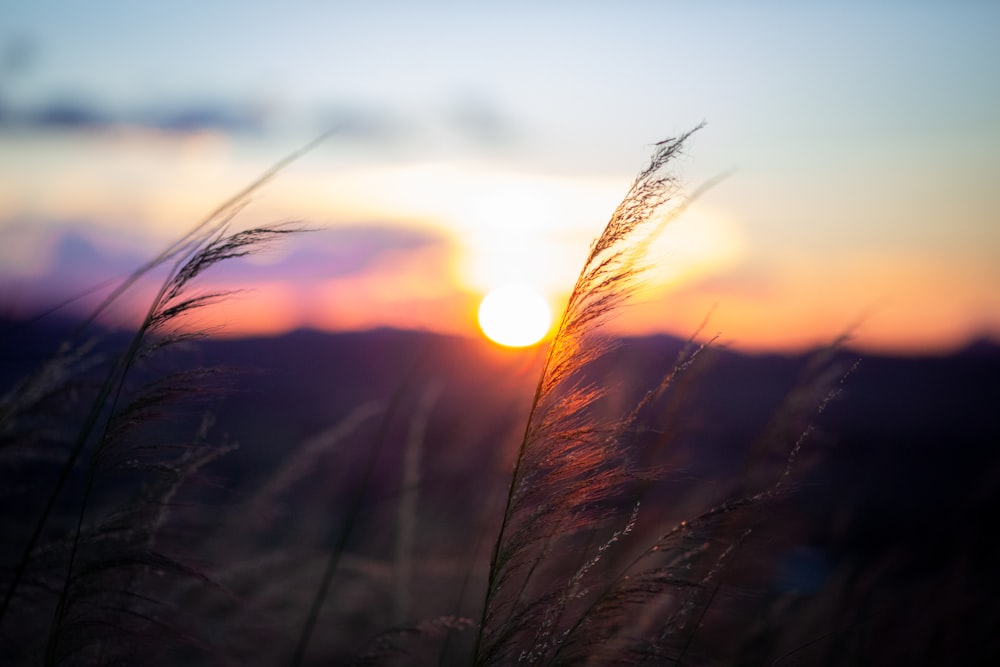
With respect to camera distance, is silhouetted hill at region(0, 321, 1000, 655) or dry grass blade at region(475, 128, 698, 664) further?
silhouetted hill at region(0, 321, 1000, 655)

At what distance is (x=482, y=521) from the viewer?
12.3ft

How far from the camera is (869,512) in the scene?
17469mm

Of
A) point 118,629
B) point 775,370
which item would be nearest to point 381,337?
point 775,370

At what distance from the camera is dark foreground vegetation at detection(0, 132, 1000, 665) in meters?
1.81

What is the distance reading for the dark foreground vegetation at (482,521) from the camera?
1807mm

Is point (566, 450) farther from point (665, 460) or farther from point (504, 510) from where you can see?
point (665, 460)

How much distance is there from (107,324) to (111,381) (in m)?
0.74

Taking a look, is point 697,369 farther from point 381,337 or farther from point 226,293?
point 381,337

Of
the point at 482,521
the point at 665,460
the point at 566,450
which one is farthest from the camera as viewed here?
the point at 482,521

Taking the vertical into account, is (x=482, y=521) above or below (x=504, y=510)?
below

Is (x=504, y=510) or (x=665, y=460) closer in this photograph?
(x=504, y=510)

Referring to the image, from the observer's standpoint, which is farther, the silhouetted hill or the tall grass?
the silhouetted hill

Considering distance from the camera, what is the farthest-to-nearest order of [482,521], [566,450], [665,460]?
1. [482,521]
2. [665,460]
3. [566,450]

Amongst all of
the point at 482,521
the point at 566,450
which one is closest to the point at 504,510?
the point at 566,450
